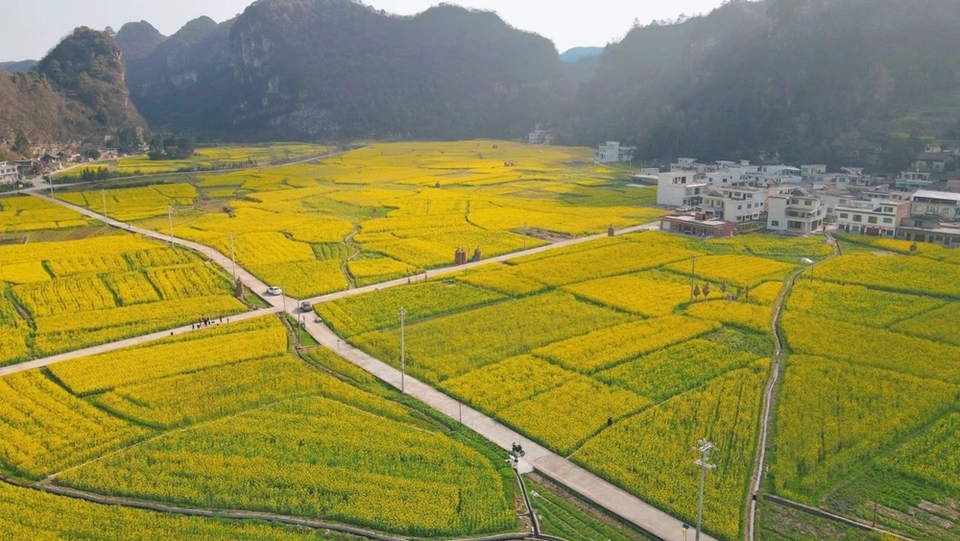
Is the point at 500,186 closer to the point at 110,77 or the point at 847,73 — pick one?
the point at 847,73

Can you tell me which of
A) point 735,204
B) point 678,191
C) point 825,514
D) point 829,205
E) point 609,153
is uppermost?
point 609,153

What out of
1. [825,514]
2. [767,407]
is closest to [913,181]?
[767,407]

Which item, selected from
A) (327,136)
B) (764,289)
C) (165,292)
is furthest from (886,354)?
(327,136)

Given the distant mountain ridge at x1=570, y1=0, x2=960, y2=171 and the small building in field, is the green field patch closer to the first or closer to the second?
the small building in field

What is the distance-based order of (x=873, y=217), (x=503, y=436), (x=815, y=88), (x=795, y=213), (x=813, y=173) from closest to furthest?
(x=503, y=436) → (x=873, y=217) → (x=795, y=213) → (x=813, y=173) → (x=815, y=88)

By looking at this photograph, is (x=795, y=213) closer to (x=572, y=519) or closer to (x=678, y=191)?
(x=678, y=191)

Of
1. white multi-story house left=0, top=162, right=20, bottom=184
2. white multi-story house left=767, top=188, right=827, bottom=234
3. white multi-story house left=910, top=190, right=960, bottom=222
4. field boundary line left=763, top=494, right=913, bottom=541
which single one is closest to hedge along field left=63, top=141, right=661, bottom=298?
white multi-story house left=767, top=188, right=827, bottom=234

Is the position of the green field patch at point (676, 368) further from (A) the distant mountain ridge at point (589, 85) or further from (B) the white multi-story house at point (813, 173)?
(A) the distant mountain ridge at point (589, 85)

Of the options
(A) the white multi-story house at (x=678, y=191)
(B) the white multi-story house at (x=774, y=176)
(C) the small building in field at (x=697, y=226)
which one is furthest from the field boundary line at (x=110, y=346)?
(B) the white multi-story house at (x=774, y=176)
